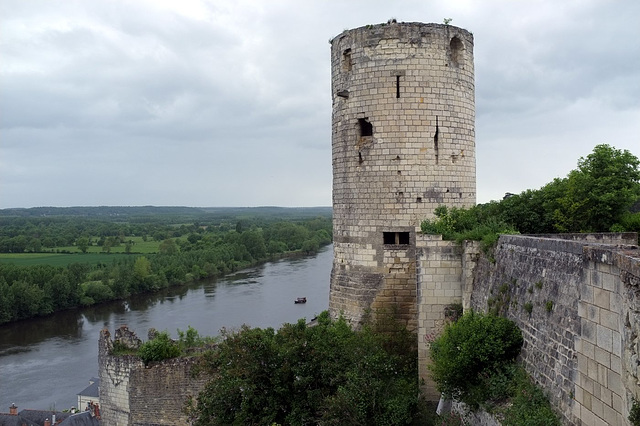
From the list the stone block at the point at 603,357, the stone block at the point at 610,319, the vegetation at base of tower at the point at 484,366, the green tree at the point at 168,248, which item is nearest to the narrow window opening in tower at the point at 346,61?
the vegetation at base of tower at the point at 484,366

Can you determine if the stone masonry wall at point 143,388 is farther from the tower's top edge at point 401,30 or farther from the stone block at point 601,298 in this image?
the stone block at point 601,298

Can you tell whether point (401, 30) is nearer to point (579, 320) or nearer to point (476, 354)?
point (476, 354)

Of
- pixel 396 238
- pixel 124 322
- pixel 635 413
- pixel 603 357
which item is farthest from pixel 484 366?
pixel 124 322

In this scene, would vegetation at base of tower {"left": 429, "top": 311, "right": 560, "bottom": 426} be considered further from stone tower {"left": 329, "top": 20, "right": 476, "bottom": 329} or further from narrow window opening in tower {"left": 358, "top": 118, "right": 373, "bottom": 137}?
narrow window opening in tower {"left": 358, "top": 118, "right": 373, "bottom": 137}

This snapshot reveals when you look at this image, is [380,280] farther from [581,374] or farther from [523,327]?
[581,374]

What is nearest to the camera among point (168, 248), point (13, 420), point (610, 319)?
point (610, 319)

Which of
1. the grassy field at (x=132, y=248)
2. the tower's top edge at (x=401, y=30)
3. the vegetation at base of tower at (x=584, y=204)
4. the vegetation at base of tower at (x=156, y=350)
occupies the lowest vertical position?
the grassy field at (x=132, y=248)
